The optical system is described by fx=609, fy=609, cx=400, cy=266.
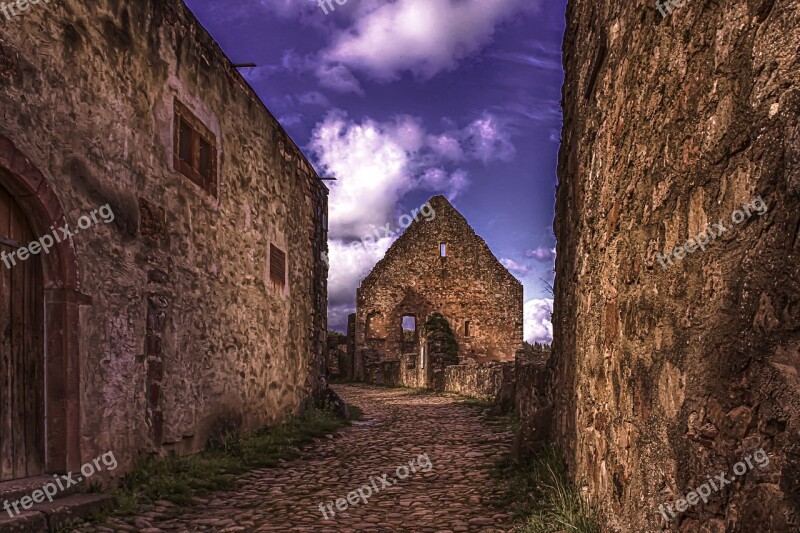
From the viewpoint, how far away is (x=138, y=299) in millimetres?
5199

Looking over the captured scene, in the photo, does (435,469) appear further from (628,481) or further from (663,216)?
(663,216)

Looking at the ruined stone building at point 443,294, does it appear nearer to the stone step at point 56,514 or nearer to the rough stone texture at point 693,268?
the stone step at point 56,514

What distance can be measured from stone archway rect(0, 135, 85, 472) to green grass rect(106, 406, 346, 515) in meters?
0.56

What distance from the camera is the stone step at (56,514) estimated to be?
344cm

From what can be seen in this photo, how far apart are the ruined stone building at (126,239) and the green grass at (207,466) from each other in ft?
0.57

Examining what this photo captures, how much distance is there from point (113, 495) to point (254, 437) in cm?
300

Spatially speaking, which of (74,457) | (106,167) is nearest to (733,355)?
(74,457)
